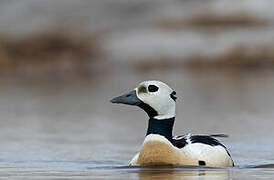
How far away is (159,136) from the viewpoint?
443 inches

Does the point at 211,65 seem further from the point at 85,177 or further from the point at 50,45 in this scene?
the point at 85,177

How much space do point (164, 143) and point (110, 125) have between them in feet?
18.6

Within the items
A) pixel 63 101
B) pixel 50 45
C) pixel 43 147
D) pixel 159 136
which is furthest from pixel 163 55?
pixel 159 136

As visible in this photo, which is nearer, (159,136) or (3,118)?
(159,136)

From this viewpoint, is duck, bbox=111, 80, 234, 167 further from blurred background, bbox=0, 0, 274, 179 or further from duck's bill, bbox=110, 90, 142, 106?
blurred background, bbox=0, 0, 274, 179

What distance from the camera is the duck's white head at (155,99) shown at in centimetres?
1123

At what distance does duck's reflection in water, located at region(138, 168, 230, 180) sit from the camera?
10.3 meters

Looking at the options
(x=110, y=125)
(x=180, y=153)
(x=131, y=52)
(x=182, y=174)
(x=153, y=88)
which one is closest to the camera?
(x=182, y=174)

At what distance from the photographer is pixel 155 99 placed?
1122 cm

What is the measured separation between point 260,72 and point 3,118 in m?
13.4

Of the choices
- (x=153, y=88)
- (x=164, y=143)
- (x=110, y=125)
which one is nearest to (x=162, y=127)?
(x=164, y=143)

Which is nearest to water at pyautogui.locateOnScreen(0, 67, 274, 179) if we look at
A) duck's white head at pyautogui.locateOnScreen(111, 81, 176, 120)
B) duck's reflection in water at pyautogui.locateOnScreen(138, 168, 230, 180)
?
duck's reflection in water at pyautogui.locateOnScreen(138, 168, 230, 180)

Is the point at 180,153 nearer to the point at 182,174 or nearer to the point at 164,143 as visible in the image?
the point at 164,143

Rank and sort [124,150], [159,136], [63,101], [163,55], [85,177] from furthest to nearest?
[163,55] < [63,101] < [124,150] < [159,136] < [85,177]
